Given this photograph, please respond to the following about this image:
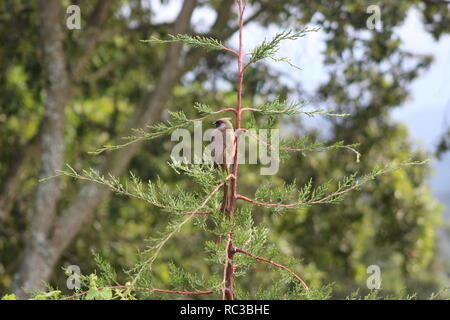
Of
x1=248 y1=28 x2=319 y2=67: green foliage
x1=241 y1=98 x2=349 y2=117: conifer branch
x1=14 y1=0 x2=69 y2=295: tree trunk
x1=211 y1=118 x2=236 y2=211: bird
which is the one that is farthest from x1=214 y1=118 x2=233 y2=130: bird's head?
x1=14 y1=0 x2=69 y2=295: tree trunk

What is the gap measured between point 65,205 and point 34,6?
8.83 ft

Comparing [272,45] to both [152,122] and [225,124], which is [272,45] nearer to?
[225,124]

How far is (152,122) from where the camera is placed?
6.85m

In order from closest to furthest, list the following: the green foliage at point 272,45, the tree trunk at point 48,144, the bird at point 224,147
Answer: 1. the green foliage at point 272,45
2. the bird at point 224,147
3. the tree trunk at point 48,144

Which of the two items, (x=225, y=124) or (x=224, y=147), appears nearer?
(x=224, y=147)

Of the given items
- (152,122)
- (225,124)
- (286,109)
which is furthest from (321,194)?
(152,122)

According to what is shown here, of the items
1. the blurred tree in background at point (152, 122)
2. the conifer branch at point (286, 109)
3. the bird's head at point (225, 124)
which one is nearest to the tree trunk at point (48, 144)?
the blurred tree in background at point (152, 122)

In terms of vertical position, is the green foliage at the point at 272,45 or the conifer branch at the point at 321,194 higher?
the green foliage at the point at 272,45

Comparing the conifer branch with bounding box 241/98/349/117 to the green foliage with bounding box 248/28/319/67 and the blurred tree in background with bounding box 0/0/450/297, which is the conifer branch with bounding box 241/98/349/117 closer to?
the green foliage with bounding box 248/28/319/67

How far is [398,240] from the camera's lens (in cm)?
838

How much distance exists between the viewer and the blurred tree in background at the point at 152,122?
21.9 feet

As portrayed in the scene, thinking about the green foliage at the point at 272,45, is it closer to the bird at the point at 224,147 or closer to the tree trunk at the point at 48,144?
the bird at the point at 224,147
